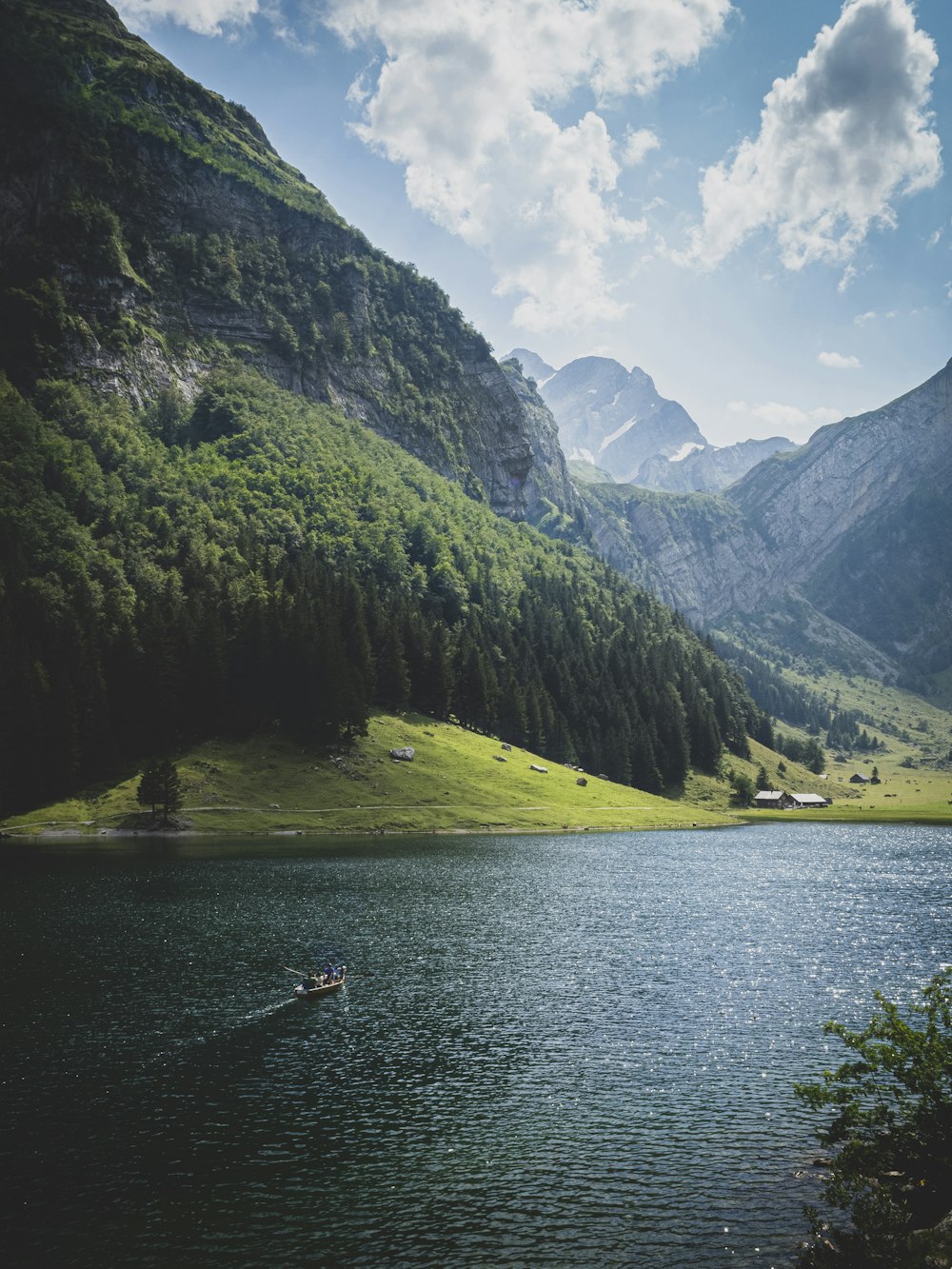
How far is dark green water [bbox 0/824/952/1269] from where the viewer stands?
27.7 meters

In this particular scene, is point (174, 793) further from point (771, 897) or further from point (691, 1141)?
point (691, 1141)

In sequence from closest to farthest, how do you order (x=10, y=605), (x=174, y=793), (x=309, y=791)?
(x=174, y=793)
(x=309, y=791)
(x=10, y=605)

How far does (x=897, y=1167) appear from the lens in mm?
29234

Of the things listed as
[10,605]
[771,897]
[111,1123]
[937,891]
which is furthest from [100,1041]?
[10,605]

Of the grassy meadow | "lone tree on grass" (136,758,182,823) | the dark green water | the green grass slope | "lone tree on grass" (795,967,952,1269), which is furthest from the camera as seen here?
the green grass slope

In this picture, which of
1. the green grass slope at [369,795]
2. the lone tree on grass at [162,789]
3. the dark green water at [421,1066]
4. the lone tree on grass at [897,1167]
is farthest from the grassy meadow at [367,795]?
the lone tree on grass at [897,1167]

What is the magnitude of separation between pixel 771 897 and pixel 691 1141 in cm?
6367

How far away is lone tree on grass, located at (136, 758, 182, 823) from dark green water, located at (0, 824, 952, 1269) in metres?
34.0

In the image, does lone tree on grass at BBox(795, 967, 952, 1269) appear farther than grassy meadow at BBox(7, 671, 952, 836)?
No

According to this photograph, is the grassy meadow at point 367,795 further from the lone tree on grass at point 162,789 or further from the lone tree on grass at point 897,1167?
the lone tree on grass at point 897,1167

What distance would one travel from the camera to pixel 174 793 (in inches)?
5007

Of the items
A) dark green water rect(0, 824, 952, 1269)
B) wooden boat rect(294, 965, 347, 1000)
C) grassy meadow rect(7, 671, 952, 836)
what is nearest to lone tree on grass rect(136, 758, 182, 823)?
grassy meadow rect(7, 671, 952, 836)

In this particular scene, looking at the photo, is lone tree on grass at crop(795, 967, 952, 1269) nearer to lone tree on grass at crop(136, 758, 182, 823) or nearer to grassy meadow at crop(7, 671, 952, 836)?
grassy meadow at crop(7, 671, 952, 836)

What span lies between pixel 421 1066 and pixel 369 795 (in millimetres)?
103334
